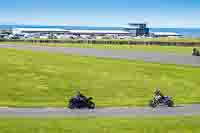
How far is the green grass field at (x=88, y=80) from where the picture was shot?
3822 cm

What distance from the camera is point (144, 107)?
32969 mm

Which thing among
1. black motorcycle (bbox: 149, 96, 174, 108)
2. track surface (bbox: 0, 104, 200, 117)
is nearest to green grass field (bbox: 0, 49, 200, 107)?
black motorcycle (bbox: 149, 96, 174, 108)

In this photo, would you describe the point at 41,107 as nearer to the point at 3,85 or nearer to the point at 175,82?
the point at 3,85

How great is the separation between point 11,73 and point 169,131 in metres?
25.3

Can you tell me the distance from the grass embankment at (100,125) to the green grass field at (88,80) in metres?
8.56

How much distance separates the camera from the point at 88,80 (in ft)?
150

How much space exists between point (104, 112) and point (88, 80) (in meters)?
16.1

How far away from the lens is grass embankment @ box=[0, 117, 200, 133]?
2262cm

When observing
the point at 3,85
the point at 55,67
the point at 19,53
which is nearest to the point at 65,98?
the point at 3,85

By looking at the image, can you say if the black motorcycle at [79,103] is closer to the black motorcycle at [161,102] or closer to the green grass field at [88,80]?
the green grass field at [88,80]

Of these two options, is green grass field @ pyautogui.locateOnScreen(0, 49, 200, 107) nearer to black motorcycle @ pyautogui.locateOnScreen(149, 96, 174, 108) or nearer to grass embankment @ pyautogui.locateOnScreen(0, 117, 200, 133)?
black motorcycle @ pyautogui.locateOnScreen(149, 96, 174, 108)

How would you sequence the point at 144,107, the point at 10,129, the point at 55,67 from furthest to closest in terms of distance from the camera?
1. the point at 55,67
2. the point at 144,107
3. the point at 10,129

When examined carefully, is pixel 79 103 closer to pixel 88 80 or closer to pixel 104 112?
pixel 104 112

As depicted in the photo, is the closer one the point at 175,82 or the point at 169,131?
the point at 169,131
